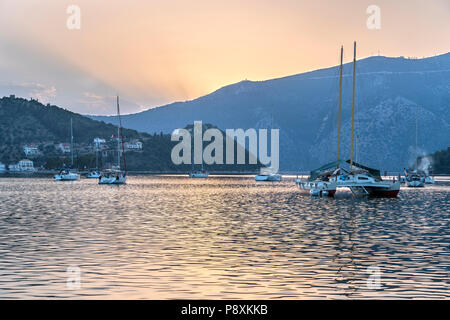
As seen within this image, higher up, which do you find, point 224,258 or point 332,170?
point 332,170

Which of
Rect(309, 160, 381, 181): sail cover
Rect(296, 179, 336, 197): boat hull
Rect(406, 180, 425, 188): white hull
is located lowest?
Rect(406, 180, 425, 188): white hull

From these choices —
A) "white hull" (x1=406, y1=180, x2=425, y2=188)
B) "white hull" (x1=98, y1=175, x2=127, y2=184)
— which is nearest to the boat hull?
"white hull" (x1=406, y1=180, x2=425, y2=188)

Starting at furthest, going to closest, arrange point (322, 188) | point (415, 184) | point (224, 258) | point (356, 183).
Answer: point (415, 184)
point (322, 188)
point (356, 183)
point (224, 258)

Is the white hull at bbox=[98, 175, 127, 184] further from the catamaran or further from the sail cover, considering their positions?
the catamaran

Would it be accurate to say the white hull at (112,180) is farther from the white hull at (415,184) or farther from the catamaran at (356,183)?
the white hull at (415,184)

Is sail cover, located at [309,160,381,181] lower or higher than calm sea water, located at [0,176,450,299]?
higher

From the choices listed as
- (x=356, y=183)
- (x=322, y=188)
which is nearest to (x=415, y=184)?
(x=322, y=188)

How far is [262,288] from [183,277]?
3552 mm

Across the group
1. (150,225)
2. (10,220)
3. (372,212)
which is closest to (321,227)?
(150,225)

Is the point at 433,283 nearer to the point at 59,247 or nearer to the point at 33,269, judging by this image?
the point at 33,269

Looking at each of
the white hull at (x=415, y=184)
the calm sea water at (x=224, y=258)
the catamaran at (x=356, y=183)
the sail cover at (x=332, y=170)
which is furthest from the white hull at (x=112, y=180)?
the calm sea water at (x=224, y=258)

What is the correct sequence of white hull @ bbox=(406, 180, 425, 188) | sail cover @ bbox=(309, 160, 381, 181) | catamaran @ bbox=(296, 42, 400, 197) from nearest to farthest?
catamaran @ bbox=(296, 42, 400, 197) → sail cover @ bbox=(309, 160, 381, 181) → white hull @ bbox=(406, 180, 425, 188)

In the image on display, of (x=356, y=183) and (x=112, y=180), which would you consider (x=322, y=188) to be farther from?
(x=112, y=180)
